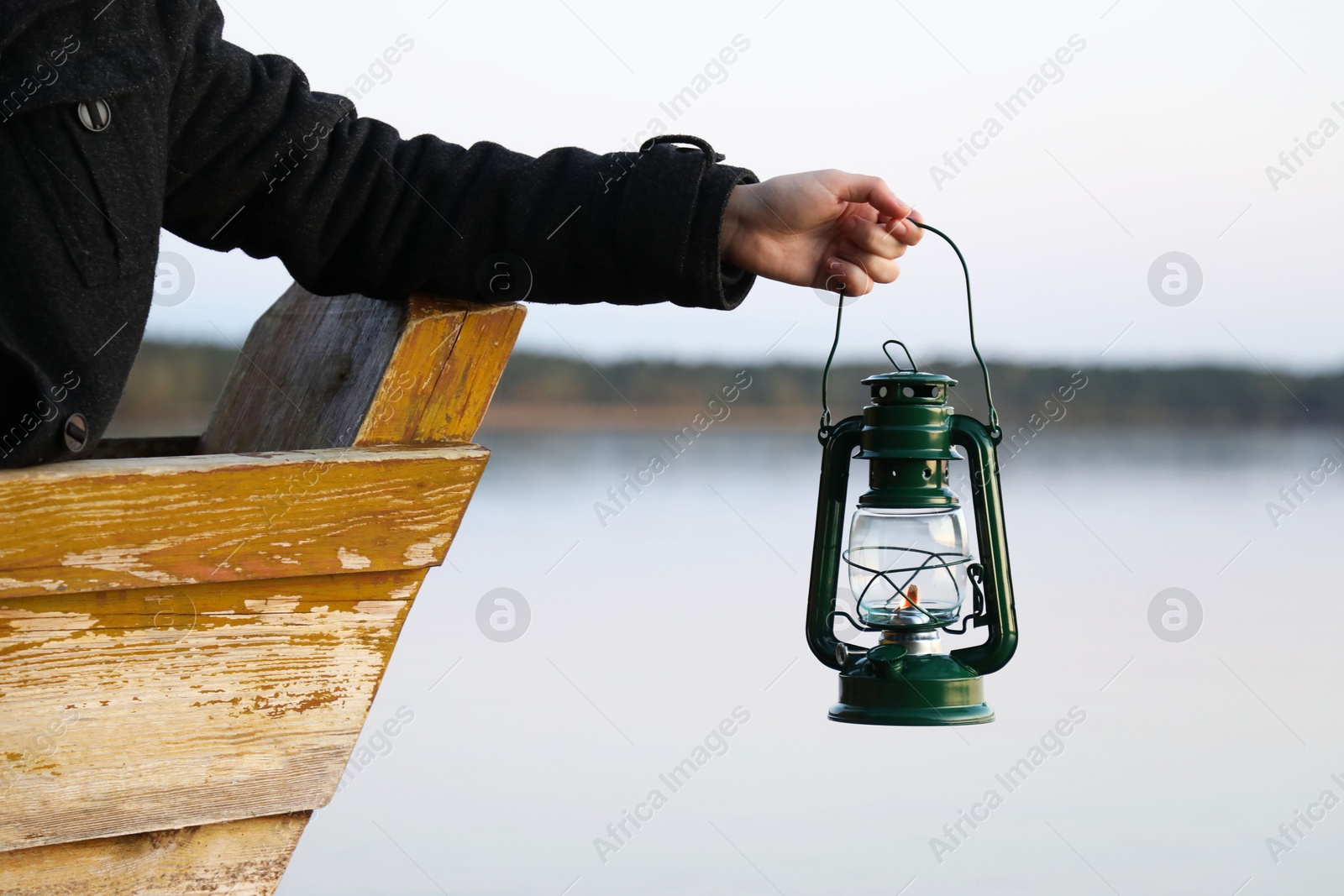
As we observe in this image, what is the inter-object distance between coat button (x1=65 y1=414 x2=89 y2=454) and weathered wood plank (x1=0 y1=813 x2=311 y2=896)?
514mm

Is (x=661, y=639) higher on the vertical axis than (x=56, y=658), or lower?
lower

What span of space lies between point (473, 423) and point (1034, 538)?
6745 mm

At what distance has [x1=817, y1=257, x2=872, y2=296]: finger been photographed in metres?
1.65

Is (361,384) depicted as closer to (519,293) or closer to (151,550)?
(519,293)

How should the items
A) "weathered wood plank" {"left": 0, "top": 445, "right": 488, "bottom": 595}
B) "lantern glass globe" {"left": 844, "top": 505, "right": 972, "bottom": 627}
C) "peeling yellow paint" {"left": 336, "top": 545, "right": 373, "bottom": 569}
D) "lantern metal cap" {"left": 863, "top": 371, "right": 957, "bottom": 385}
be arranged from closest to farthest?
1. "weathered wood plank" {"left": 0, "top": 445, "right": 488, "bottom": 595}
2. "peeling yellow paint" {"left": 336, "top": 545, "right": 373, "bottom": 569}
3. "lantern metal cap" {"left": 863, "top": 371, "right": 957, "bottom": 385}
4. "lantern glass globe" {"left": 844, "top": 505, "right": 972, "bottom": 627}

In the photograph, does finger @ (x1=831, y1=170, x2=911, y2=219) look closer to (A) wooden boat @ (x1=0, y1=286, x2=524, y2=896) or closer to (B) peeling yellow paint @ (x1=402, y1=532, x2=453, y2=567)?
(A) wooden boat @ (x1=0, y1=286, x2=524, y2=896)

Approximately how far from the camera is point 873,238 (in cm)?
162

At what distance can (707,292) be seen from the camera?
61.5 inches

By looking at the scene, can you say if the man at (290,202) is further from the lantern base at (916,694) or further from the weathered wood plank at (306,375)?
the lantern base at (916,694)

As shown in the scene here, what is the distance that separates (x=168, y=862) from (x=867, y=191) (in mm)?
1255

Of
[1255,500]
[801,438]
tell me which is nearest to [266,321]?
[1255,500]

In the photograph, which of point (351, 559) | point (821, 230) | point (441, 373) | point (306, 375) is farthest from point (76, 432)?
point (821, 230)

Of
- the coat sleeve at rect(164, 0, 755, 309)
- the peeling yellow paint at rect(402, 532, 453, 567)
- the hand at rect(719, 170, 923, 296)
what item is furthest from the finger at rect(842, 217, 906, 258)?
the peeling yellow paint at rect(402, 532, 453, 567)

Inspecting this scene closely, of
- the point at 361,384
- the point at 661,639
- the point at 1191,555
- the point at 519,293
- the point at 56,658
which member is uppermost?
the point at 1191,555
